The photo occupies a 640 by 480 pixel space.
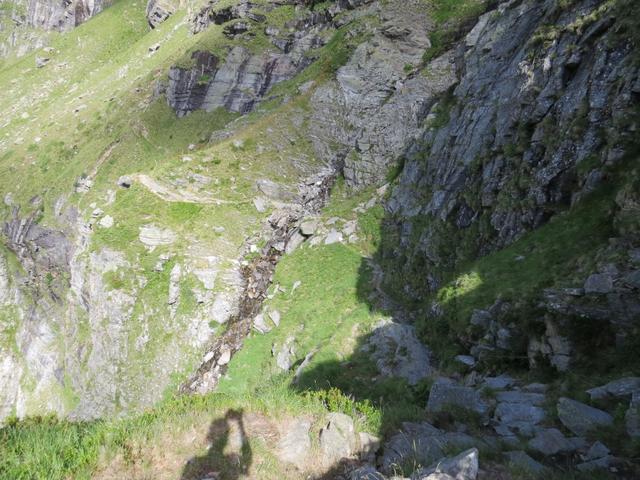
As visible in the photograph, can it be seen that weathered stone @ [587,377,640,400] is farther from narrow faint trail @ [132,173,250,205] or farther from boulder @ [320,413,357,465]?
narrow faint trail @ [132,173,250,205]

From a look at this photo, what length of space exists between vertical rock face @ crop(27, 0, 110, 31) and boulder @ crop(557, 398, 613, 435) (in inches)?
5938

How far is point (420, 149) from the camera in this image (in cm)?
2681

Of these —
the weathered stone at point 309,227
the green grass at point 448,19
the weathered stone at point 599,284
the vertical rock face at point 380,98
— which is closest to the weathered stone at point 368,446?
the weathered stone at point 599,284

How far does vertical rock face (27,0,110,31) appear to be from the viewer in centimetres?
11350

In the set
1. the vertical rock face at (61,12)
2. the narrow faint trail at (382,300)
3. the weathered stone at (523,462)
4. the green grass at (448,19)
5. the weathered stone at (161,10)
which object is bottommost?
the narrow faint trail at (382,300)

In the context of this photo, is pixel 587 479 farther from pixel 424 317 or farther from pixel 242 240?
pixel 242 240

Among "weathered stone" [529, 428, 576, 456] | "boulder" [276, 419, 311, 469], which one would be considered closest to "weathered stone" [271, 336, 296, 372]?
"boulder" [276, 419, 311, 469]

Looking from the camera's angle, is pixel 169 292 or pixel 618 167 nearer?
pixel 618 167

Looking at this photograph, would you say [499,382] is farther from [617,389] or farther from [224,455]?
[224,455]

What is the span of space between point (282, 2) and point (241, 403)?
6622cm

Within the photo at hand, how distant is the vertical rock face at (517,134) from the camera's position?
1359 centimetres

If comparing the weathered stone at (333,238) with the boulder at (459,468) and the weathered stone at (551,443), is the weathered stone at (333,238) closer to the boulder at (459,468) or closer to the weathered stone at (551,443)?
the weathered stone at (551,443)

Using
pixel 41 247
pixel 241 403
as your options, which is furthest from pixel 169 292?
pixel 41 247

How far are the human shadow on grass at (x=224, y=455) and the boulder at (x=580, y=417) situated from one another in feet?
18.8
